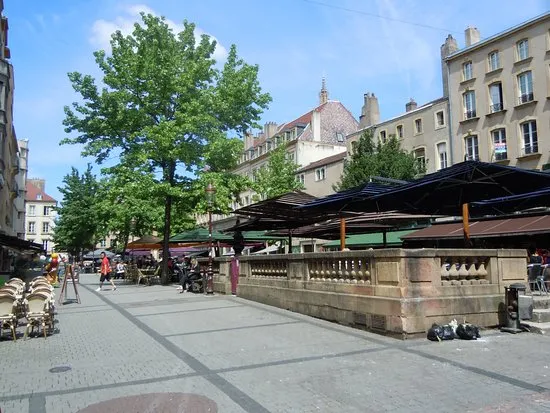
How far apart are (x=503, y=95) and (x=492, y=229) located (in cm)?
1295

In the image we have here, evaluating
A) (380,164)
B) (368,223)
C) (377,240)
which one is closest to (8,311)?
(368,223)

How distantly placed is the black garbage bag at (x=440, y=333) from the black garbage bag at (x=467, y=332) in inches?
4.6

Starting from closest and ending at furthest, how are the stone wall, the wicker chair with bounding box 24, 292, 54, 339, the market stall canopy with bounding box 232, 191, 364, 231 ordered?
the stone wall, the wicker chair with bounding box 24, 292, 54, 339, the market stall canopy with bounding box 232, 191, 364, 231

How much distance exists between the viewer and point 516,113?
103ft

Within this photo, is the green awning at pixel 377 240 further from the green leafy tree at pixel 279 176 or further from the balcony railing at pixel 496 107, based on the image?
the balcony railing at pixel 496 107

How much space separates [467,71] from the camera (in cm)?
3503

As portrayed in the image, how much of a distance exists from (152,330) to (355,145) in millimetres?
28897

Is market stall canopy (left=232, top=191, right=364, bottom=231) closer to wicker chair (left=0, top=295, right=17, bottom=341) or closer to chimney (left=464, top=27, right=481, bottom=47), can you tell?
wicker chair (left=0, top=295, right=17, bottom=341)

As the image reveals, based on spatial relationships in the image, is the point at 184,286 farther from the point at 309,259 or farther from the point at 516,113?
the point at 516,113

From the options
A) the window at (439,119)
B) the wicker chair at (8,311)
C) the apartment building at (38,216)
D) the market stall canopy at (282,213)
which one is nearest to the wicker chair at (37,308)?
the wicker chair at (8,311)

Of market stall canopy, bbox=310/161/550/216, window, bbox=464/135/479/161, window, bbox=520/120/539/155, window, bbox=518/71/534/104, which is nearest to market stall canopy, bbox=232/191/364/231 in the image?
market stall canopy, bbox=310/161/550/216

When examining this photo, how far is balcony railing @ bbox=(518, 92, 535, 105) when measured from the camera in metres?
30.6

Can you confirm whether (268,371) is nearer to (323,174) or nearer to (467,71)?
(467,71)

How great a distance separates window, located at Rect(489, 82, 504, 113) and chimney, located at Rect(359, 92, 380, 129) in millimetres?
13400
